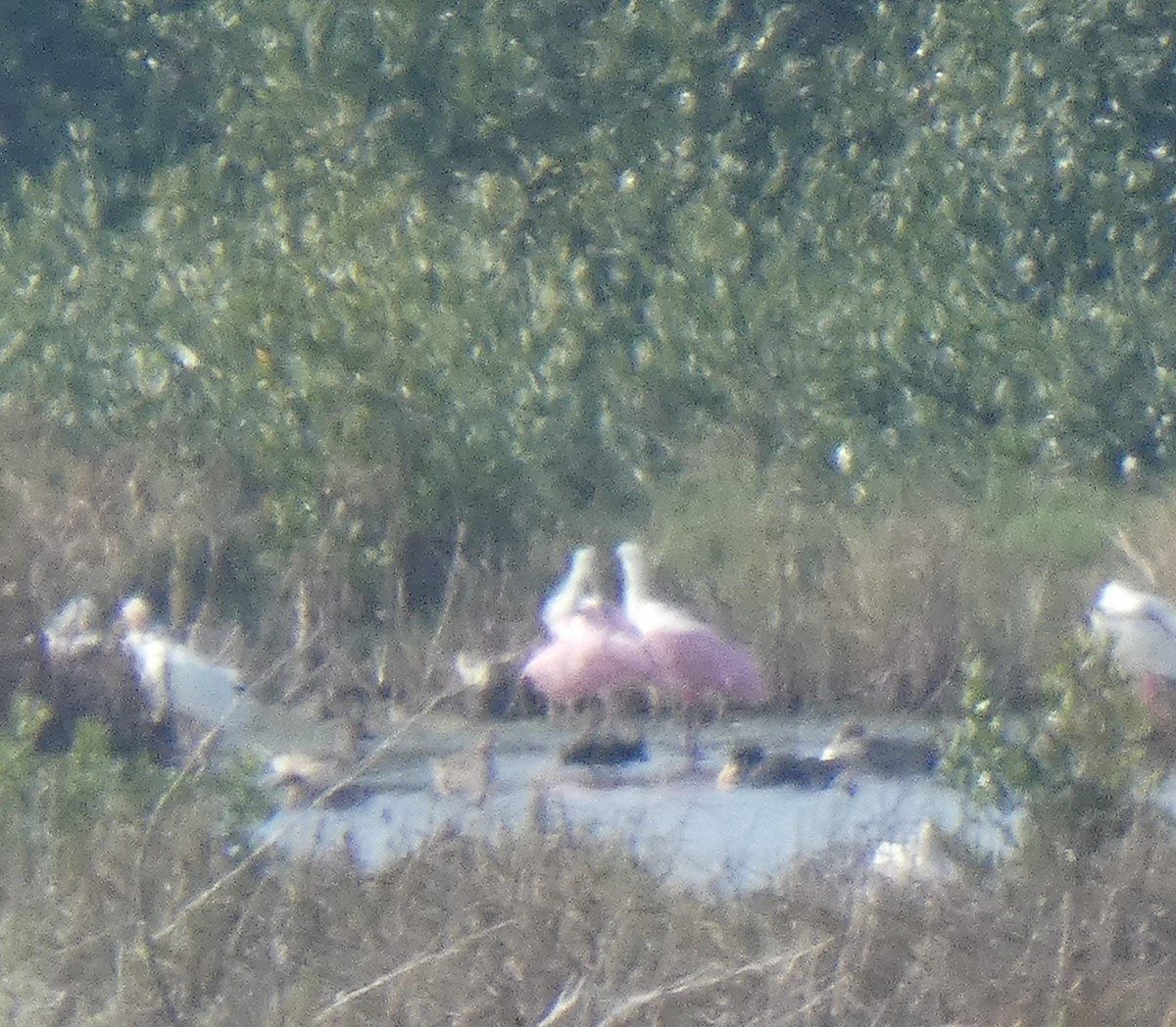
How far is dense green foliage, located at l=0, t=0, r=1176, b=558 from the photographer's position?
13.4 metres

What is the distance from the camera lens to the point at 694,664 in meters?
9.66

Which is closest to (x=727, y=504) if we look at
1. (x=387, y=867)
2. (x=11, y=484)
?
(x=11, y=484)

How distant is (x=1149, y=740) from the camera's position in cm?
836

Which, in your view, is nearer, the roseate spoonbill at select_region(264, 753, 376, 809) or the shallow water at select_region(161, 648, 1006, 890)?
the shallow water at select_region(161, 648, 1006, 890)

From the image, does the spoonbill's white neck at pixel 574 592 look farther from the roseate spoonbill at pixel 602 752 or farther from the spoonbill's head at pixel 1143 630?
the spoonbill's head at pixel 1143 630

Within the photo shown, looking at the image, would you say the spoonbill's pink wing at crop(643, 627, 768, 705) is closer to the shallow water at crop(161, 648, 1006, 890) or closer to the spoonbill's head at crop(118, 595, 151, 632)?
the shallow water at crop(161, 648, 1006, 890)

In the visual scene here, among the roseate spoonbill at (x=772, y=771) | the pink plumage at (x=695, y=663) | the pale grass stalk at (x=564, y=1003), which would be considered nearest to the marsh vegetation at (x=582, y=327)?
the pink plumage at (x=695, y=663)

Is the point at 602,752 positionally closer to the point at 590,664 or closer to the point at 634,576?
the point at 590,664

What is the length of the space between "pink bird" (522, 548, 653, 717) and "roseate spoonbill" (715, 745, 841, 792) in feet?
2.46

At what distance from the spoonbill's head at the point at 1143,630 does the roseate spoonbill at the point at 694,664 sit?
132cm

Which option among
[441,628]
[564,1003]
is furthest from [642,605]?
[564,1003]

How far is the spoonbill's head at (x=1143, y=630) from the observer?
8.91 m

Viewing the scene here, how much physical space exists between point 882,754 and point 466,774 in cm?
151

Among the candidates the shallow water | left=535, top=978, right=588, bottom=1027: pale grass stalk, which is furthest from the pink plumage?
left=535, top=978, right=588, bottom=1027: pale grass stalk
